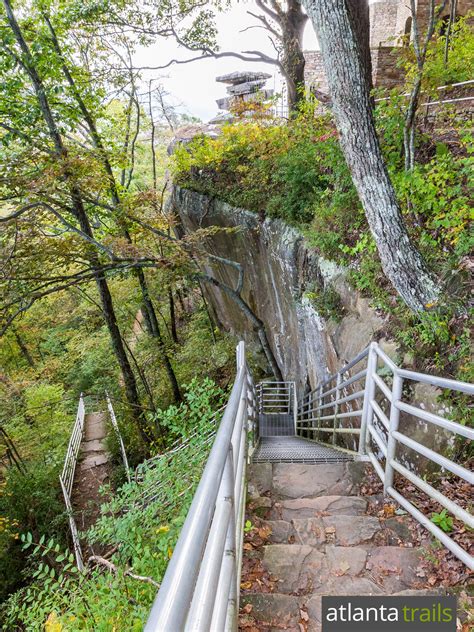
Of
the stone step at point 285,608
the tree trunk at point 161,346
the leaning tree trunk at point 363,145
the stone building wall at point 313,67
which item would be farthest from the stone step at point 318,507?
the stone building wall at point 313,67

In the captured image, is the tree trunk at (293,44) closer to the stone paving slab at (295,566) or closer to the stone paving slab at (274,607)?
the stone paving slab at (295,566)

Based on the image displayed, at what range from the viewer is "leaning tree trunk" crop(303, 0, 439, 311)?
12.1ft

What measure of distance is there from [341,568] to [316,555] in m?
0.17

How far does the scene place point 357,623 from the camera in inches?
75.7

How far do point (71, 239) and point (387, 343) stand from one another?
20.2 ft

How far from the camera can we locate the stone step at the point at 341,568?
215cm

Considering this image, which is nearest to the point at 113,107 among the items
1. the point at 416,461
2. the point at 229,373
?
the point at 229,373

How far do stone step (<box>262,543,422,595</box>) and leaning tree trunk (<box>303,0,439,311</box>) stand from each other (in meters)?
2.67

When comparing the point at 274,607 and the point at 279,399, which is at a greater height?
the point at 274,607

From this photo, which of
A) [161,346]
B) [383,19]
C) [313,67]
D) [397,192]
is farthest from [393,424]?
[383,19]

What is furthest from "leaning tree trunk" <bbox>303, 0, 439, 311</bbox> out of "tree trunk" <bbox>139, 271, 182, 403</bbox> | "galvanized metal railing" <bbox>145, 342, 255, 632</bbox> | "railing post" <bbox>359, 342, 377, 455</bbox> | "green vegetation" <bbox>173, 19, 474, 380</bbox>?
"tree trunk" <bbox>139, 271, 182, 403</bbox>

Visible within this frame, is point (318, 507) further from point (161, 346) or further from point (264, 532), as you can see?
point (161, 346)

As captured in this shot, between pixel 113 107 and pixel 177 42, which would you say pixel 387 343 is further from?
pixel 113 107

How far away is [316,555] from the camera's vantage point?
93.4 inches
